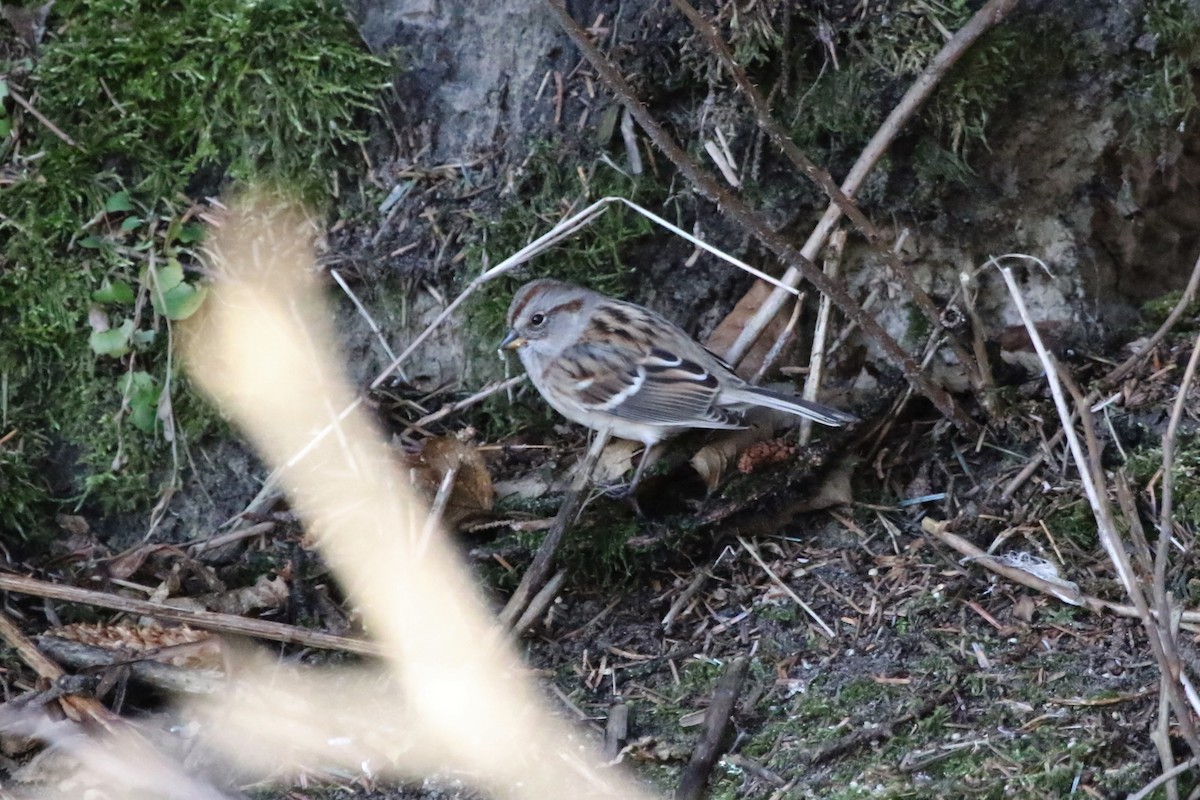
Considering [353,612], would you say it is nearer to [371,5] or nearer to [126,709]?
[126,709]

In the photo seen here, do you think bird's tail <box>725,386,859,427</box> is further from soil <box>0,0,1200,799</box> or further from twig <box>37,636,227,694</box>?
twig <box>37,636,227,694</box>

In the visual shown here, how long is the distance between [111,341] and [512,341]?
1473 millimetres

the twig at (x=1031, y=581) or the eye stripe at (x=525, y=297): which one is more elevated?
the eye stripe at (x=525, y=297)

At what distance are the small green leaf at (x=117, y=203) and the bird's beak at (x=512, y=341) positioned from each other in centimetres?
151

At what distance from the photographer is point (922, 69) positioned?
4258 millimetres

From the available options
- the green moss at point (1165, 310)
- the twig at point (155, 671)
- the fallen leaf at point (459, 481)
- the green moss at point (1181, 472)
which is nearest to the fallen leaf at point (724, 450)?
the fallen leaf at point (459, 481)

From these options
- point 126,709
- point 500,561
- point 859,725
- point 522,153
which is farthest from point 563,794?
point 522,153

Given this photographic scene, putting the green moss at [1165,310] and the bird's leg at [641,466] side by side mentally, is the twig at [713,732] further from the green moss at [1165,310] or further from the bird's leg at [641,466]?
the green moss at [1165,310]

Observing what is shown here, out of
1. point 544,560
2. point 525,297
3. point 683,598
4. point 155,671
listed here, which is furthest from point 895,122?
point 155,671

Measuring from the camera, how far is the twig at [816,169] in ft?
11.5

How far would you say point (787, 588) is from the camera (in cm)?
384

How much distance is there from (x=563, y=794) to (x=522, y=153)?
2.51 metres

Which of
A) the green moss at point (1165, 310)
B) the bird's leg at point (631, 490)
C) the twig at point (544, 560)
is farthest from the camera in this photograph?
the green moss at point (1165, 310)

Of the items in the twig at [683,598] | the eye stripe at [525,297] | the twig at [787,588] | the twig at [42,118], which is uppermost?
the twig at [42,118]
